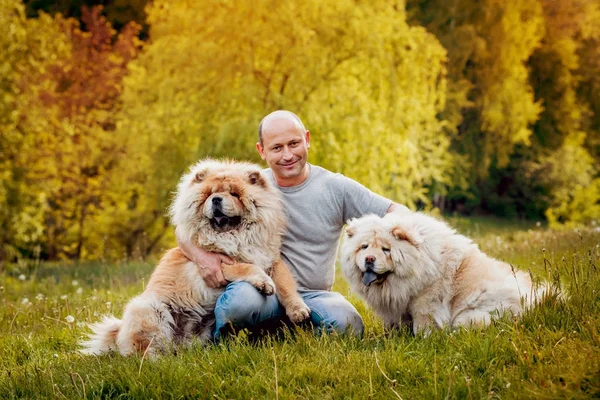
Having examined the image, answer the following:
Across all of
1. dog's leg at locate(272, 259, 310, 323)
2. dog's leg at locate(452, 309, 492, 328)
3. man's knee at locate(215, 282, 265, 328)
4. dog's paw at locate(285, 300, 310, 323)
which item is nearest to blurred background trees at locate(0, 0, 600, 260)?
dog's leg at locate(272, 259, 310, 323)

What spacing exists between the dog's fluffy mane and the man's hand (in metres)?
0.04

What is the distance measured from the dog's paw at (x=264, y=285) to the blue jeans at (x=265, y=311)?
0.08 ft

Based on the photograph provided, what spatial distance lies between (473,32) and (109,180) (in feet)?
46.1

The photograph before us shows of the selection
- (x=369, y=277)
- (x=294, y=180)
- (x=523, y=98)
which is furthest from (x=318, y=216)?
(x=523, y=98)

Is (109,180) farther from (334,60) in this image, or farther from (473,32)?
(473,32)

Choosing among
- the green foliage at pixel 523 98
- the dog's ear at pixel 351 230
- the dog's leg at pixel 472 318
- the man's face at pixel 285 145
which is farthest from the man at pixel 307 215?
the green foliage at pixel 523 98

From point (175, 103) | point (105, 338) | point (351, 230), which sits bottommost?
point (105, 338)

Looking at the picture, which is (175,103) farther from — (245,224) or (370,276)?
(370,276)

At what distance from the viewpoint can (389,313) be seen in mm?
4094

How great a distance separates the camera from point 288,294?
12.9 ft

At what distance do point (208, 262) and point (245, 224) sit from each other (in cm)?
34

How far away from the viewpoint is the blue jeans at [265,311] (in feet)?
12.3

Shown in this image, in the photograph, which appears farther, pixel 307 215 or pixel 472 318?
pixel 307 215

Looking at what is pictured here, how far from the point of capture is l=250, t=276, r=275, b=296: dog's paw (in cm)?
379
